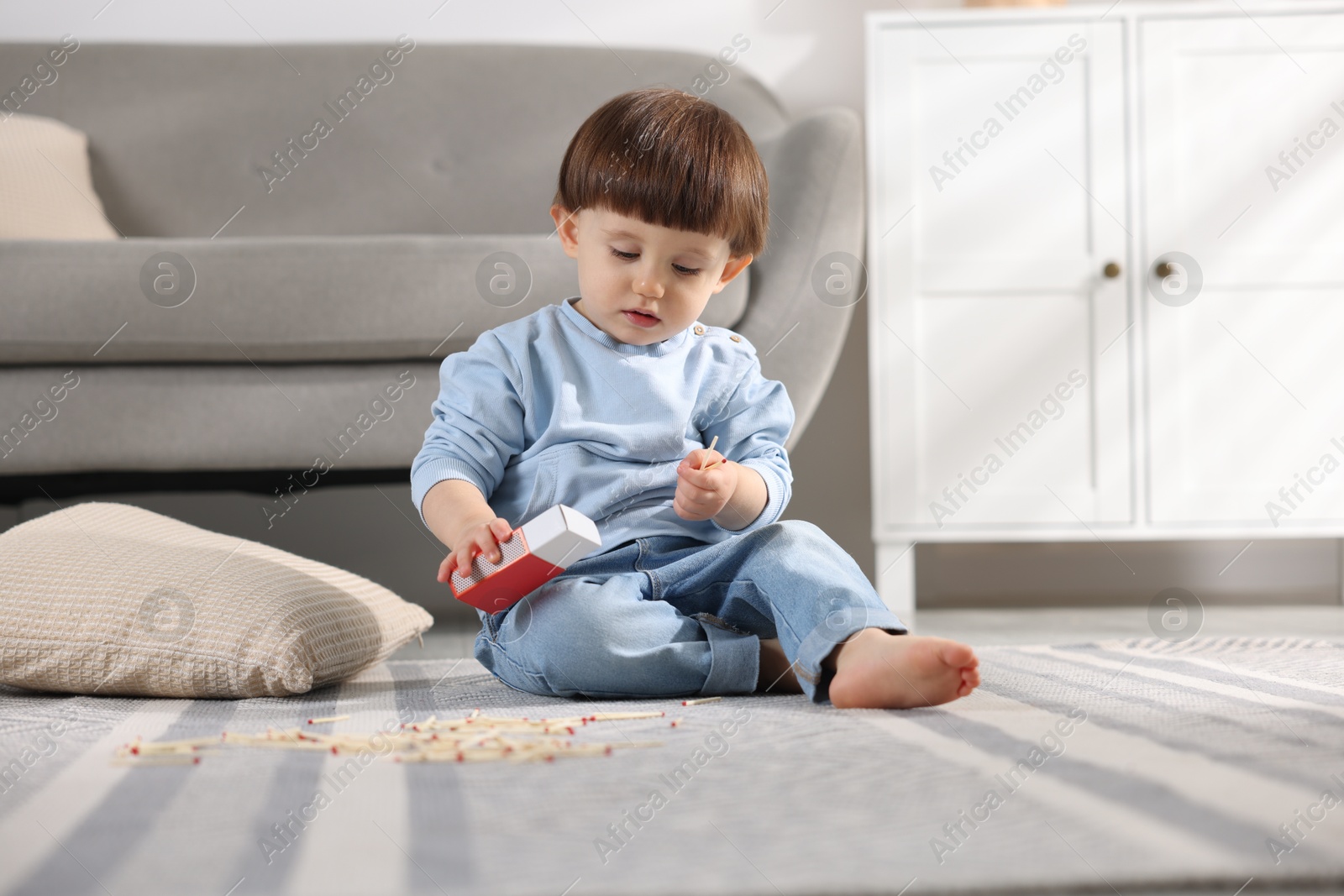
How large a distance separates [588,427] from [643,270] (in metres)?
0.14

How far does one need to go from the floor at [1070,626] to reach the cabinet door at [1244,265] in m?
0.18

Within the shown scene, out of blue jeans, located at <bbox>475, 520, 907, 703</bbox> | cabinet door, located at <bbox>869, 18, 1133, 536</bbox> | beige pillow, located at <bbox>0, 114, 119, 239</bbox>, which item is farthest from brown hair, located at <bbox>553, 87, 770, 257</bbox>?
beige pillow, located at <bbox>0, 114, 119, 239</bbox>

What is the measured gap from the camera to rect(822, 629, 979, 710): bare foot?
0.73 metres

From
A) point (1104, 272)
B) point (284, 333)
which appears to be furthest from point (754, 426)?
point (1104, 272)

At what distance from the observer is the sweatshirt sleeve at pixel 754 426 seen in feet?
3.28

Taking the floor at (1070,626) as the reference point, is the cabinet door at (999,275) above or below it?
above

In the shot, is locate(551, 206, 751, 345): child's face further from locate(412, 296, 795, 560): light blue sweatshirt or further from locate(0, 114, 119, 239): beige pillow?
locate(0, 114, 119, 239): beige pillow

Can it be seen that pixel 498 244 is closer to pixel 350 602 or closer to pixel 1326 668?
pixel 350 602

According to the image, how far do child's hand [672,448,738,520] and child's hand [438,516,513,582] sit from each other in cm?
13

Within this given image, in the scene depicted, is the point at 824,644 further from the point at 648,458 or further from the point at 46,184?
the point at 46,184

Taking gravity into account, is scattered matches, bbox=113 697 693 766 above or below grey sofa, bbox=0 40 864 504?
below

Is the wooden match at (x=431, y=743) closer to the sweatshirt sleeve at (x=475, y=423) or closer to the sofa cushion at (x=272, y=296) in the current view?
the sweatshirt sleeve at (x=475, y=423)

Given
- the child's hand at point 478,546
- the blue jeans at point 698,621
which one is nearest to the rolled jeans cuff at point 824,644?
the blue jeans at point 698,621

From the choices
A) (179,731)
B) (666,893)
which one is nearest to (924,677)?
A: (666,893)
